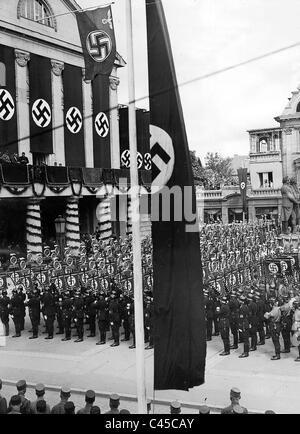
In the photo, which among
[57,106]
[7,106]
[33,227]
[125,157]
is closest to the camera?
[7,106]

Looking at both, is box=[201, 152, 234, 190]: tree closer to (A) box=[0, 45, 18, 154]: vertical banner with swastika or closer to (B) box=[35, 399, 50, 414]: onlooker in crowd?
(A) box=[0, 45, 18, 154]: vertical banner with swastika

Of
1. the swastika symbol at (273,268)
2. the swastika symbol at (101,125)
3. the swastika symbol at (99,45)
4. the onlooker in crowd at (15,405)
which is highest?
the swastika symbol at (101,125)

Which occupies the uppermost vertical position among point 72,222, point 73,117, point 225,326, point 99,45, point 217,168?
point 217,168

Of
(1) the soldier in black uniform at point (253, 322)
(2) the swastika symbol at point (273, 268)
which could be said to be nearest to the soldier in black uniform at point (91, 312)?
(1) the soldier in black uniform at point (253, 322)

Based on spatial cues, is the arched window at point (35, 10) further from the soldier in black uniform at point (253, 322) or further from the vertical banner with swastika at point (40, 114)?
the soldier in black uniform at point (253, 322)

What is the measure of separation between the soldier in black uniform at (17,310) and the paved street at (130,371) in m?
0.84

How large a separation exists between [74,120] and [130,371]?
11433mm

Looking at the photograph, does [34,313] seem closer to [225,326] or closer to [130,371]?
[130,371]

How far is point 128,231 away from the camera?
3684cm

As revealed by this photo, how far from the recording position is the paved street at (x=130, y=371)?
1025 cm

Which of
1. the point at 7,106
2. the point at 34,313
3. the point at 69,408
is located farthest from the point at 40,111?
the point at 69,408

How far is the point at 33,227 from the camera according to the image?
2861 cm

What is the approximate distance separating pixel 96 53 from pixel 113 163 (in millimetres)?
26211
